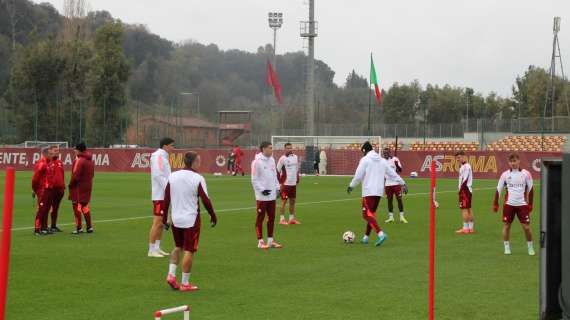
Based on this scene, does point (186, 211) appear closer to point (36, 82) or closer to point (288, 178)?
Answer: point (288, 178)

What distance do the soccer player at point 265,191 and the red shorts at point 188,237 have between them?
4.76m

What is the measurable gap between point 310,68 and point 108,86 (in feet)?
69.8

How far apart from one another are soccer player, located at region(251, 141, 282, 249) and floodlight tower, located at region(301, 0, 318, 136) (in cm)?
4525

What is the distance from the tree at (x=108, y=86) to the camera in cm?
7094

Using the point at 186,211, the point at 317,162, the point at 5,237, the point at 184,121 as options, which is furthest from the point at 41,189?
the point at 184,121

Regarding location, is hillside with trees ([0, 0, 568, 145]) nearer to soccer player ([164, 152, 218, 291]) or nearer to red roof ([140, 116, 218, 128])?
red roof ([140, 116, 218, 128])

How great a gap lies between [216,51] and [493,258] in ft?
474

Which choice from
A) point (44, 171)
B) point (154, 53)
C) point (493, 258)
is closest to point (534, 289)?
point (493, 258)

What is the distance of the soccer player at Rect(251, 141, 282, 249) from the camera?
1647 cm

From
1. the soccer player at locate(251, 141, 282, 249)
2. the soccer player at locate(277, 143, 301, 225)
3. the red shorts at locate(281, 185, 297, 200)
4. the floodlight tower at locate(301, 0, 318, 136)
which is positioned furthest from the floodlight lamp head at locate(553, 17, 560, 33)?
the soccer player at locate(251, 141, 282, 249)

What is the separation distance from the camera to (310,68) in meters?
63.4

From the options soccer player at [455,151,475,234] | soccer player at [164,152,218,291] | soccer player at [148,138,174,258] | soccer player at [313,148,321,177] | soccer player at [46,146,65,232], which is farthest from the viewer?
soccer player at [313,148,321,177]

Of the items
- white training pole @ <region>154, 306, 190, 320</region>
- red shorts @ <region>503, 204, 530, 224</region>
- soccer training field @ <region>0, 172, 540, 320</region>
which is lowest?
soccer training field @ <region>0, 172, 540, 320</region>

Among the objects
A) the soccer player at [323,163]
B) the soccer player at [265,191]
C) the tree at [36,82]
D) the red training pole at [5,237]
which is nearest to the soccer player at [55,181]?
the soccer player at [265,191]
